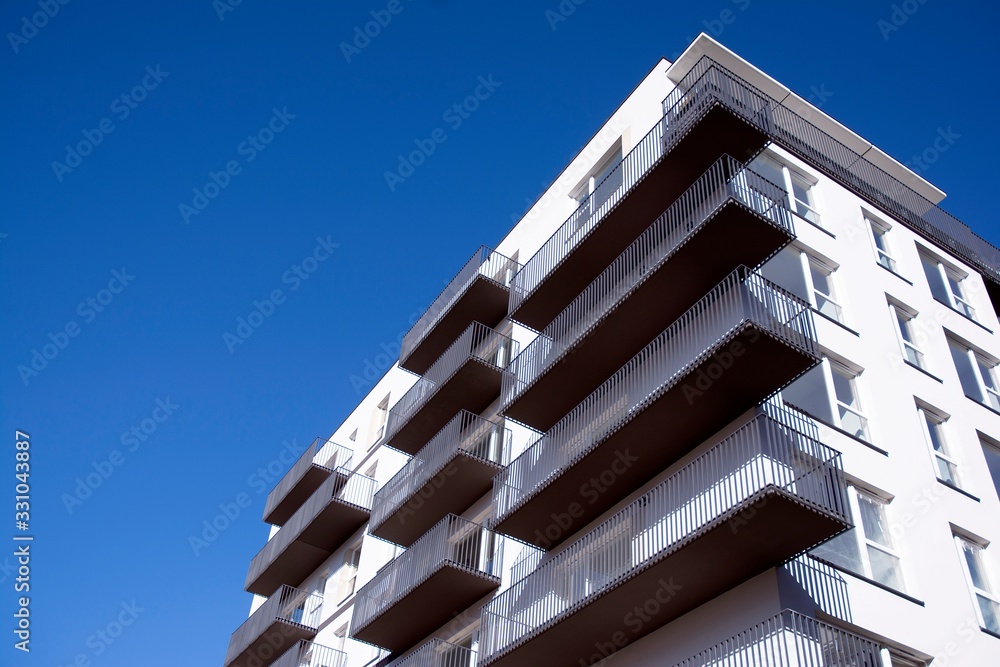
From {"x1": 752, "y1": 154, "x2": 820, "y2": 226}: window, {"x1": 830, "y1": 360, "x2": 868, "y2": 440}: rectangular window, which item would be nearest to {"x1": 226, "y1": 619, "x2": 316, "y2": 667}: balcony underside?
{"x1": 830, "y1": 360, "x2": 868, "y2": 440}: rectangular window

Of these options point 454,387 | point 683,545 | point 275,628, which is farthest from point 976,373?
point 275,628

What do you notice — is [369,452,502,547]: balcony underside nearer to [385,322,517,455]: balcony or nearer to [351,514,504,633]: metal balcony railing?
[351,514,504,633]: metal balcony railing

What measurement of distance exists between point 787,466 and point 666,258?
5.28 m

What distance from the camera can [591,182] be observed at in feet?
89.0

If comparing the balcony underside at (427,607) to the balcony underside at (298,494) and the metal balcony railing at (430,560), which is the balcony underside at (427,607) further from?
the balcony underside at (298,494)

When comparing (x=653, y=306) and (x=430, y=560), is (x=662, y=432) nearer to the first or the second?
(x=653, y=306)

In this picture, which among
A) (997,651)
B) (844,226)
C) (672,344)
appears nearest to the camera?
(997,651)

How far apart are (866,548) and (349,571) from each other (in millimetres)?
19423

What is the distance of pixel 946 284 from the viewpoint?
24.3m

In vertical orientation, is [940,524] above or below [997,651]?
above

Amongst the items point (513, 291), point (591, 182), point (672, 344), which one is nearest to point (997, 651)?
point (672, 344)

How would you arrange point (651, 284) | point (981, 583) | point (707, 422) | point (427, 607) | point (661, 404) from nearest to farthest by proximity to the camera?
point (981, 583) → point (661, 404) → point (707, 422) → point (651, 284) → point (427, 607)

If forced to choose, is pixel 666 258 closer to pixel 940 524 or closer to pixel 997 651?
pixel 940 524

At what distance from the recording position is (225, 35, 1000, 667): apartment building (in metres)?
15.2
